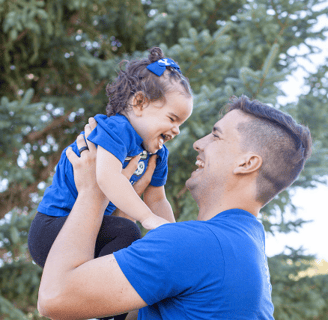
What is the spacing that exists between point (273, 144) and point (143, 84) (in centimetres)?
64

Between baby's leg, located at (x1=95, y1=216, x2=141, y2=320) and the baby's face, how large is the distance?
1.27ft

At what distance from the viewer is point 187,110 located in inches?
65.2

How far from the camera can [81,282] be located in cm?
107

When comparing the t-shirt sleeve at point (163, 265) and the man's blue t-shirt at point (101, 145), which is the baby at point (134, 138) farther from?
the t-shirt sleeve at point (163, 265)

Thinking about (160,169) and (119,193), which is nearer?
(119,193)

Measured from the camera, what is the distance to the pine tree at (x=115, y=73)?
136 inches

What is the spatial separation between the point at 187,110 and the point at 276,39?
10.2 ft

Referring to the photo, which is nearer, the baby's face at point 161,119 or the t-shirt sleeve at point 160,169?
the baby's face at point 161,119

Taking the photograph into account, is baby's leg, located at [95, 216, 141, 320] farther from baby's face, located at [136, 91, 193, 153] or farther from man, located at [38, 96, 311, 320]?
baby's face, located at [136, 91, 193, 153]

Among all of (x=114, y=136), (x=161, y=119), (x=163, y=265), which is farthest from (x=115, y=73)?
(x=163, y=265)

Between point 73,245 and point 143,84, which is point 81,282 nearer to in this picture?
point 73,245

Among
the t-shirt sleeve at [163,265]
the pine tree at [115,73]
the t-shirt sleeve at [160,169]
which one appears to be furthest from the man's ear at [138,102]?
the pine tree at [115,73]

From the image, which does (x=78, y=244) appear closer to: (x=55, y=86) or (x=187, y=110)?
(x=187, y=110)

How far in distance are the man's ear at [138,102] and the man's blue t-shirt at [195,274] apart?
0.64 metres
